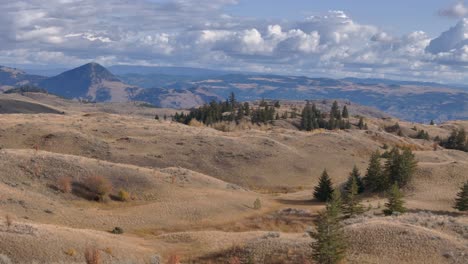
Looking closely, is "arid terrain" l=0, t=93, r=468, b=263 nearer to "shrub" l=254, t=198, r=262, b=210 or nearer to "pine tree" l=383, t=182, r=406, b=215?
"shrub" l=254, t=198, r=262, b=210

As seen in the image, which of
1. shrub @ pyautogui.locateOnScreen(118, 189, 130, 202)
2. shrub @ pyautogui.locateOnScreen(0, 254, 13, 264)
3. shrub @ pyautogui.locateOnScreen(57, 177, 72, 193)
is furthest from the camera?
shrub @ pyautogui.locateOnScreen(118, 189, 130, 202)

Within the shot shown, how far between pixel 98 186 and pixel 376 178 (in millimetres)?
34060

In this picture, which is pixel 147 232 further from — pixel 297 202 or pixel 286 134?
pixel 286 134

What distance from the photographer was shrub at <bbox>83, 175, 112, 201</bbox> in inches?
2064

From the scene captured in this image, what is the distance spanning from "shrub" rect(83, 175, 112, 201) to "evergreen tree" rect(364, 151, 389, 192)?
3234cm

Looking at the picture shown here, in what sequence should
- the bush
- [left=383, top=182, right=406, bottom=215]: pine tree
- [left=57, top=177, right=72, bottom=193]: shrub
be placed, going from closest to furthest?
1. the bush
2. [left=383, top=182, right=406, bottom=215]: pine tree
3. [left=57, top=177, right=72, bottom=193]: shrub

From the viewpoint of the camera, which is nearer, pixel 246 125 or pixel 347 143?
pixel 347 143

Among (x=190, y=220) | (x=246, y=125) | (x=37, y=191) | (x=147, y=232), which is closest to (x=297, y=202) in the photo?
(x=190, y=220)

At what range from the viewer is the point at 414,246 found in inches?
1319

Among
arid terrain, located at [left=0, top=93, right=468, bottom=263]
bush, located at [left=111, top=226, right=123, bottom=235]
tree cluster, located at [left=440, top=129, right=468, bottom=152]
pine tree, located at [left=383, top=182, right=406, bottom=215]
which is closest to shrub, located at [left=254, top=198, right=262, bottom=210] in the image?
arid terrain, located at [left=0, top=93, right=468, bottom=263]

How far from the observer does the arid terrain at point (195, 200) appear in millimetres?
32938

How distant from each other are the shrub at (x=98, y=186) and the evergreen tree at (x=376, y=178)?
106 feet

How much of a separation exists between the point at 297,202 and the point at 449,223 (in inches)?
1022

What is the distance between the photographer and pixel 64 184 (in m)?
51.8
